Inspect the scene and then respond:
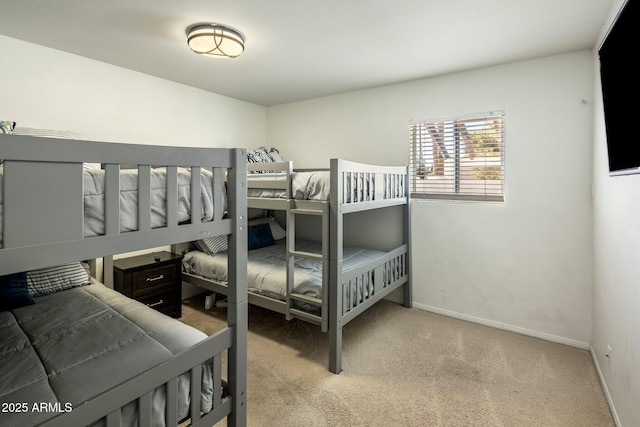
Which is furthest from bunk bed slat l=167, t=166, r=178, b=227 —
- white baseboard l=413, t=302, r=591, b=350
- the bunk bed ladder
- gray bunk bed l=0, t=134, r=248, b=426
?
white baseboard l=413, t=302, r=591, b=350

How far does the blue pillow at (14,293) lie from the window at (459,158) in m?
3.17

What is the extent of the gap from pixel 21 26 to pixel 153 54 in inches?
31.1

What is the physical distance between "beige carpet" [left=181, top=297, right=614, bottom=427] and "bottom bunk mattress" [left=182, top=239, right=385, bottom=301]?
46 cm

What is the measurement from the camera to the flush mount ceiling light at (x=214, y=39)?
2.07 metres

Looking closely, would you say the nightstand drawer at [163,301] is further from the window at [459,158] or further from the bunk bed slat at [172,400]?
the window at [459,158]

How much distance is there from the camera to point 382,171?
9.05ft

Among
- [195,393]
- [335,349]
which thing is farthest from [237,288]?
[335,349]

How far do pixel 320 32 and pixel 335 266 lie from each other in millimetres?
1621

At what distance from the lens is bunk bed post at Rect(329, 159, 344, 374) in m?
2.15

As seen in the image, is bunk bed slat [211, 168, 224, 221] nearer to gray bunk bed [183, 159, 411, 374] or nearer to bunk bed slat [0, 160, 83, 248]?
bunk bed slat [0, 160, 83, 248]

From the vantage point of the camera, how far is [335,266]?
85.4 inches

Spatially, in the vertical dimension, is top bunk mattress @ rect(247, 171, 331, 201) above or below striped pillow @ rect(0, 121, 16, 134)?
below

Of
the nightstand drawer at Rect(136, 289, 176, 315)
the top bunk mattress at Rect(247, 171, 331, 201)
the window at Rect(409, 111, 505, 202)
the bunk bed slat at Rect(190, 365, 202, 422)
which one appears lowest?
the nightstand drawer at Rect(136, 289, 176, 315)

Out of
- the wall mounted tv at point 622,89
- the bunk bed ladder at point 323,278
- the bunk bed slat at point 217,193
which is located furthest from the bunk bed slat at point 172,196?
the wall mounted tv at point 622,89
